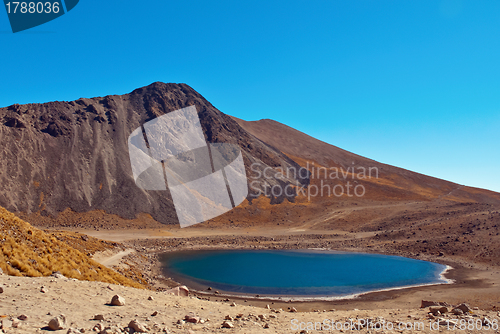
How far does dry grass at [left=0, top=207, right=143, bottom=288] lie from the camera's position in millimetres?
10812

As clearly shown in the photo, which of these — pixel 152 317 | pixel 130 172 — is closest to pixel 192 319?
pixel 152 317

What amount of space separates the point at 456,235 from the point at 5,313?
51675 mm

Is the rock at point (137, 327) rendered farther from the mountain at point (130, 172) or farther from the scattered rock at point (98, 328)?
the mountain at point (130, 172)

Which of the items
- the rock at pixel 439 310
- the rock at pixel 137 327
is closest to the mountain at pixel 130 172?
the rock at pixel 439 310

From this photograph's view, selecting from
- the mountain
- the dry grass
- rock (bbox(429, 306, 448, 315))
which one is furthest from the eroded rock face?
rock (bbox(429, 306, 448, 315))

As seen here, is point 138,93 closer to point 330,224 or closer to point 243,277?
point 330,224

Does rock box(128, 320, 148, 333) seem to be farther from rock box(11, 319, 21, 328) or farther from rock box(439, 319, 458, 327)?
rock box(439, 319, 458, 327)

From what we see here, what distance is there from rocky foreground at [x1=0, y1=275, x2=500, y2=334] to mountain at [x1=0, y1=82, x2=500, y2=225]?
51788 mm

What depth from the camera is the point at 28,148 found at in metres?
63.3

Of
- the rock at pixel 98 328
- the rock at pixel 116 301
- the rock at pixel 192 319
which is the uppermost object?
the rock at pixel 98 328

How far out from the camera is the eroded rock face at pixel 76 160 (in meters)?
56.6

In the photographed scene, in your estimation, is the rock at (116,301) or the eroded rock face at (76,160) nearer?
the rock at (116,301)

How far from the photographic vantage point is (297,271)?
106ft

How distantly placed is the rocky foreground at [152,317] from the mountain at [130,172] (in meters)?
51.8
